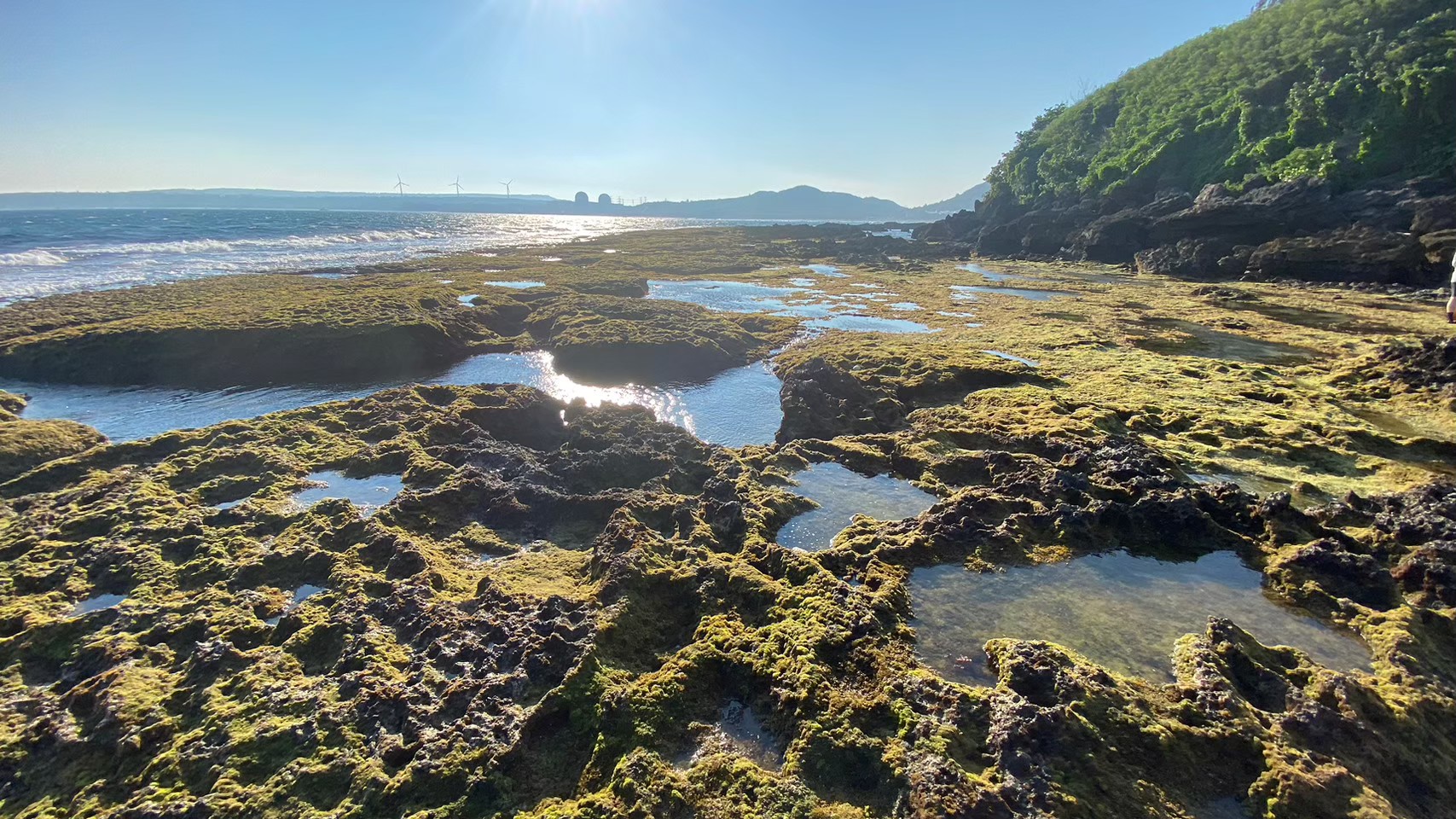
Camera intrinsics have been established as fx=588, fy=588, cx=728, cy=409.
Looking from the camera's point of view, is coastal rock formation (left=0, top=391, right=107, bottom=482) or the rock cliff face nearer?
coastal rock formation (left=0, top=391, right=107, bottom=482)

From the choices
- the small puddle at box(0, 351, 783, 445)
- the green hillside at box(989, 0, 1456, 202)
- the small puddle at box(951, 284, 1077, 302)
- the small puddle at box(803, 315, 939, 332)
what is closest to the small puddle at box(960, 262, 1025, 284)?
the small puddle at box(951, 284, 1077, 302)

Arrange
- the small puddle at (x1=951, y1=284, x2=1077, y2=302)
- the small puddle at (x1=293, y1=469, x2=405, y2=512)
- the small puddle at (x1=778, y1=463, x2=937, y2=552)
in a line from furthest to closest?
the small puddle at (x1=951, y1=284, x2=1077, y2=302), the small puddle at (x1=293, y1=469, x2=405, y2=512), the small puddle at (x1=778, y1=463, x2=937, y2=552)

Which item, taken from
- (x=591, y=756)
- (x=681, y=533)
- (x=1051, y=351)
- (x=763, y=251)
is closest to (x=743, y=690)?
(x=591, y=756)

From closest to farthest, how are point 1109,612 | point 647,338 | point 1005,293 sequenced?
1. point 1109,612
2. point 647,338
3. point 1005,293

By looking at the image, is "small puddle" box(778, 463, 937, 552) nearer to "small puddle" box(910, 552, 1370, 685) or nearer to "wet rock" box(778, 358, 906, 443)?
"small puddle" box(910, 552, 1370, 685)

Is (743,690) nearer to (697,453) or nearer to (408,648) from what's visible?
(408,648)

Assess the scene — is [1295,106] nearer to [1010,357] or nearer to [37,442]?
[1010,357]

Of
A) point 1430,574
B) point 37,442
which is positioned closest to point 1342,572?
point 1430,574
